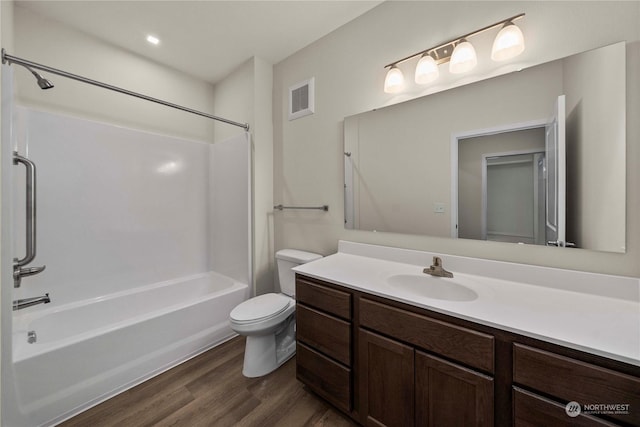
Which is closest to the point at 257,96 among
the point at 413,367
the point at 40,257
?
the point at 40,257

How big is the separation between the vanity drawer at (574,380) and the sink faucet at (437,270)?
1.75ft

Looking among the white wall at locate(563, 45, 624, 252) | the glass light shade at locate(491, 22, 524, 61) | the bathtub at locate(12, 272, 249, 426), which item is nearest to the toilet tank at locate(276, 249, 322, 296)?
the bathtub at locate(12, 272, 249, 426)

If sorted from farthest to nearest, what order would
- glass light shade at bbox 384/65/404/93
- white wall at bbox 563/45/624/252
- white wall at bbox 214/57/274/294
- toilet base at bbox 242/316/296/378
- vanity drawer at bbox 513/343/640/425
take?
white wall at bbox 214/57/274/294, toilet base at bbox 242/316/296/378, glass light shade at bbox 384/65/404/93, white wall at bbox 563/45/624/252, vanity drawer at bbox 513/343/640/425

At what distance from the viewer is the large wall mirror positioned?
105 cm

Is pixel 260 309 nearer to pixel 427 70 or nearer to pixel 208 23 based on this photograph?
pixel 427 70

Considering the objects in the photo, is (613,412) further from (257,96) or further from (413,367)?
(257,96)

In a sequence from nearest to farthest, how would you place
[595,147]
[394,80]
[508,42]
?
[595,147] → [508,42] → [394,80]

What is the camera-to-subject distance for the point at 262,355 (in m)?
1.75

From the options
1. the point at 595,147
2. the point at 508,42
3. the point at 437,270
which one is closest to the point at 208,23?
the point at 508,42

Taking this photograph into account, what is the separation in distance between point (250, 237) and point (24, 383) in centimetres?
156

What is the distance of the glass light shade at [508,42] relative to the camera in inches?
47.4

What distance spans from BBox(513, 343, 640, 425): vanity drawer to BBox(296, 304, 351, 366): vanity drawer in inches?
28.1

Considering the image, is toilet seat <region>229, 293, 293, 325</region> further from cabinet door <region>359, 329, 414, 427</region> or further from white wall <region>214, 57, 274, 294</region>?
cabinet door <region>359, 329, 414, 427</region>

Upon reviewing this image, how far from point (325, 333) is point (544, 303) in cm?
102
